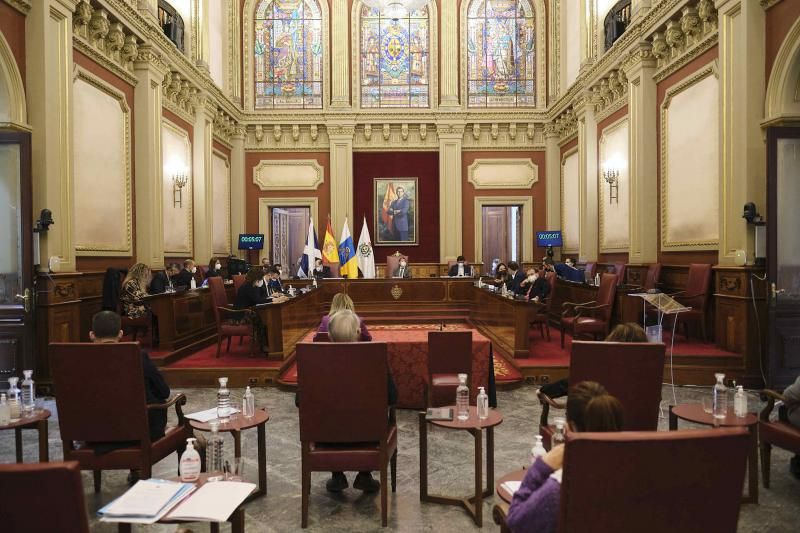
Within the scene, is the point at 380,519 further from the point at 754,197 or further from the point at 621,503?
the point at 754,197

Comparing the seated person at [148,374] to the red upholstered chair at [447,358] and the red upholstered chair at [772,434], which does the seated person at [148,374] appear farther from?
the red upholstered chair at [772,434]

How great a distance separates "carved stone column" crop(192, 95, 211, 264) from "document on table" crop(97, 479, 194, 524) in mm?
9874

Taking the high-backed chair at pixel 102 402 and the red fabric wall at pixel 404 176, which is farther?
the red fabric wall at pixel 404 176

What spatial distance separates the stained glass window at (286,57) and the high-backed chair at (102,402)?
12431mm

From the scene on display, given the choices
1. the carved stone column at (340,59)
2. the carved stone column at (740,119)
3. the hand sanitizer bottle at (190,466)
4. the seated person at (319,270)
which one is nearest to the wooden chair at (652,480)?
the hand sanitizer bottle at (190,466)

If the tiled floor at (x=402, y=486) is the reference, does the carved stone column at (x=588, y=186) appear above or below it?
above

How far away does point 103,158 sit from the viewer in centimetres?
782

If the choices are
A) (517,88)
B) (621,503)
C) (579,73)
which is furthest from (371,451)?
(517,88)

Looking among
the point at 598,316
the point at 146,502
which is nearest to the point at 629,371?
the point at 146,502

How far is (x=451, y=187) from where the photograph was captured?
562 inches

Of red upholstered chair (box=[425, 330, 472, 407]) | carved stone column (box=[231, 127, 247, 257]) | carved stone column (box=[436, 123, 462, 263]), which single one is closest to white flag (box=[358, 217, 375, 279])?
carved stone column (box=[436, 123, 462, 263])

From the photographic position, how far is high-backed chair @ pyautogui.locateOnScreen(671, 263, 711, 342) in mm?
7125

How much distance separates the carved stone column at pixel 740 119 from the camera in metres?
6.20

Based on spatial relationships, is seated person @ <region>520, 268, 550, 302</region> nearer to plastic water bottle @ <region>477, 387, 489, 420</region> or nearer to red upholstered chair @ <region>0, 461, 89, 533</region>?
plastic water bottle @ <region>477, 387, 489, 420</region>
